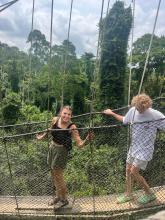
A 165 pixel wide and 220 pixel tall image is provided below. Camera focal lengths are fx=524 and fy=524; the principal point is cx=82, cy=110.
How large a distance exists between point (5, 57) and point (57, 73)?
56.4 ft

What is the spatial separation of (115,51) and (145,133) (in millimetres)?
16130

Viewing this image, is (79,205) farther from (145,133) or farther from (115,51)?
(115,51)

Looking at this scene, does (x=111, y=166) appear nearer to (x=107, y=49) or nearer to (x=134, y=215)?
(x=134, y=215)

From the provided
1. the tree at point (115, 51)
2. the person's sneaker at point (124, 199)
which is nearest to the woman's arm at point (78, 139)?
the person's sneaker at point (124, 199)

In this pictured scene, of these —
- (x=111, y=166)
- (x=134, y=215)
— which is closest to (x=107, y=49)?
(x=111, y=166)

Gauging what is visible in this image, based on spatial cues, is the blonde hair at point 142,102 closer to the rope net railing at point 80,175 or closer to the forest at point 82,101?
the rope net railing at point 80,175

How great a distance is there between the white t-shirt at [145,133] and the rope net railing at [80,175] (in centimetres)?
1

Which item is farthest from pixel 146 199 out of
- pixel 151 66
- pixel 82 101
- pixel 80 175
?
pixel 151 66

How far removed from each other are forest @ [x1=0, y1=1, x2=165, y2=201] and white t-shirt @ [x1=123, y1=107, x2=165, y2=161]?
13.2 inches

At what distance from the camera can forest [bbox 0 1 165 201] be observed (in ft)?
15.0

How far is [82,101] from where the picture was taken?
2508 centimetres

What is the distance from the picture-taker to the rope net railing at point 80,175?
13.3ft

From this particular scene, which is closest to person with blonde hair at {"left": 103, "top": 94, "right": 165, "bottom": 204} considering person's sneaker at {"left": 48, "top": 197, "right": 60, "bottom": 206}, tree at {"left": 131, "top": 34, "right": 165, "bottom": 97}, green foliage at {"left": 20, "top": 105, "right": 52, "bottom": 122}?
person's sneaker at {"left": 48, "top": 197, "right": 60, "bottom": 206}

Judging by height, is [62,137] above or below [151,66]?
below
